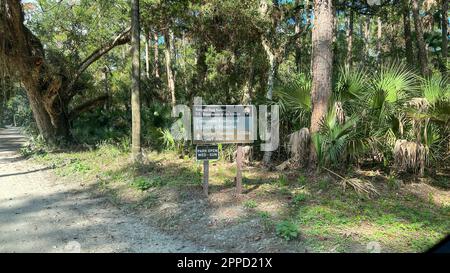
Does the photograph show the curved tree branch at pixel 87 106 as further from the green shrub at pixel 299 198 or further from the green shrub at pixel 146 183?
the green shrub at pixel 299 198

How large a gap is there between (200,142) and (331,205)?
2.52m

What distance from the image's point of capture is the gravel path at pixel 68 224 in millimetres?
4766

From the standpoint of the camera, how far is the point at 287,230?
187 inches

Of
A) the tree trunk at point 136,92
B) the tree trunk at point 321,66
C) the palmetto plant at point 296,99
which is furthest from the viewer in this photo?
the tree trunk at point 136,92

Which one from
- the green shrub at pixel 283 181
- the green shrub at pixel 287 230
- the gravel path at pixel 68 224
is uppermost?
the green shrub at pixel 283 181

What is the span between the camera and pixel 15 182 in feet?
29.9

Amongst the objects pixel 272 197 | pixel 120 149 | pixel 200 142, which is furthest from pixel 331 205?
pixel 120 149

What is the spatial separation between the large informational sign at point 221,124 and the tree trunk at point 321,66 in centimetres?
187

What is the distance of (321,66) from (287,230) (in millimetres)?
4297

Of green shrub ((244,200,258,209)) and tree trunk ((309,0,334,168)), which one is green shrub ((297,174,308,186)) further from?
green shrub ((244,200,258,209))

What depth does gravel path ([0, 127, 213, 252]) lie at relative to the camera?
4.77m

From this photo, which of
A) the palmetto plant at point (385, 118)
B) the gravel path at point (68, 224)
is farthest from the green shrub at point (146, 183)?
the palmetto plant at point (385, 118)

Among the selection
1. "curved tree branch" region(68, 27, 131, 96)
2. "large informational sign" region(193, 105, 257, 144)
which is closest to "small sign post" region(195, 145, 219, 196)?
"large informational sign" region(193, 105, 257, 144)
